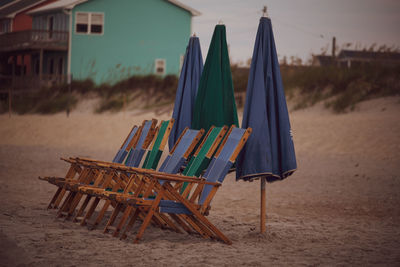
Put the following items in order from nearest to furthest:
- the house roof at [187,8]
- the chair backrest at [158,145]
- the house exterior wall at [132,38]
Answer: the chair backrest at [158,145]
the house exterior wall at [132,38]
the house roof at [187,8]

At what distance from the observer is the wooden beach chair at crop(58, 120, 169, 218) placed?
682cm

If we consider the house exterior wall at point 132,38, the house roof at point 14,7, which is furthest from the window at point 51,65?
the house roof at point 14,7

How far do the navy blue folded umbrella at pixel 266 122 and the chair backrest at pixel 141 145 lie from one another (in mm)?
1526

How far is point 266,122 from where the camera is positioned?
6.18 m

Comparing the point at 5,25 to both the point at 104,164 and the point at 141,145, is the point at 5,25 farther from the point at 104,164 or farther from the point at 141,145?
the point at 104,164

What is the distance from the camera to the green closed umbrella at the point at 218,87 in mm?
6840

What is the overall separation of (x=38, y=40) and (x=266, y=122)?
27.0m

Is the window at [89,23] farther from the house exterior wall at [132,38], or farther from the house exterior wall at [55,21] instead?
the house exterior wall at [55,21]

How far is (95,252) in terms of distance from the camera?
207 inches

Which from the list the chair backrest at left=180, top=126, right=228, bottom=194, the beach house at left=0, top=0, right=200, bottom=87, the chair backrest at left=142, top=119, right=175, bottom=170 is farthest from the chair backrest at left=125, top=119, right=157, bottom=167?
the beach house at left=0, top=0, right=200, bottom=87

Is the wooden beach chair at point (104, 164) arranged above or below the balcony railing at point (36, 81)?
above

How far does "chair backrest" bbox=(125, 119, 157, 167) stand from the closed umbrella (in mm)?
1531

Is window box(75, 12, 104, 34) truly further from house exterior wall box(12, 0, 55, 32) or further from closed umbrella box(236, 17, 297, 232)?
closed umbrella box(236, 17, 297, 232)

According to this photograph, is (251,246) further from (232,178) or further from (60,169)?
(60,169)
